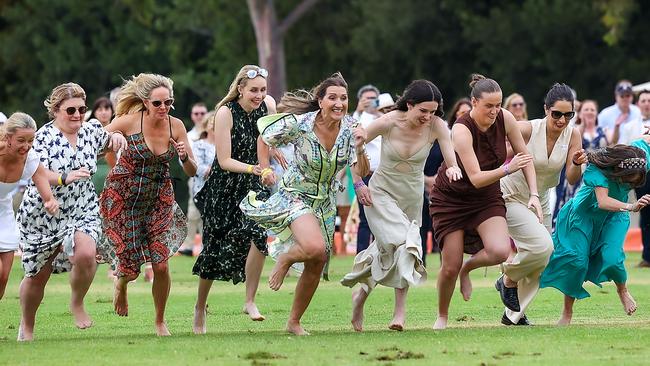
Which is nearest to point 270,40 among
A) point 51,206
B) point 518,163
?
point 518,163

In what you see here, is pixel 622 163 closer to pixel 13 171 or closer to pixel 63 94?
pixel 63 94

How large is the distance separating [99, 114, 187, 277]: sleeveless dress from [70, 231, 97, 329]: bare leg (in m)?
0.24

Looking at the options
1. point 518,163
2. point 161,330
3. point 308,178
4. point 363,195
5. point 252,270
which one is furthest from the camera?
point 252,270

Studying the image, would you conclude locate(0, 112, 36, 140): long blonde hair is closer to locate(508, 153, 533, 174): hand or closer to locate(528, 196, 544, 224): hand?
locate(508, 153, 533, 174): hand

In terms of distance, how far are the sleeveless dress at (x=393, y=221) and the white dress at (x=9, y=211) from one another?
2.67m

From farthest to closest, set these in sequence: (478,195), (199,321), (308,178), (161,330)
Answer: (199,321), (478,195), (161,330), (308,178)

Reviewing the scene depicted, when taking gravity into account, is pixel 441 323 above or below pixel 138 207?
below

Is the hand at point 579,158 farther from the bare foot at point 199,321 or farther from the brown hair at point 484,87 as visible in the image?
the bare foot at point 199,321

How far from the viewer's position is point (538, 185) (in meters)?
12.5

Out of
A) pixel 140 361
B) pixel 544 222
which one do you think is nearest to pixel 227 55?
pixel 544 222

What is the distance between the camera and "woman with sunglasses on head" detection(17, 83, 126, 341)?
11414 millimetres

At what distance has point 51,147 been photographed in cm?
1156

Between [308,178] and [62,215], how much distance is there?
1.99 meters

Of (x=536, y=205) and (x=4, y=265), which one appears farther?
(x=536, y=205)
